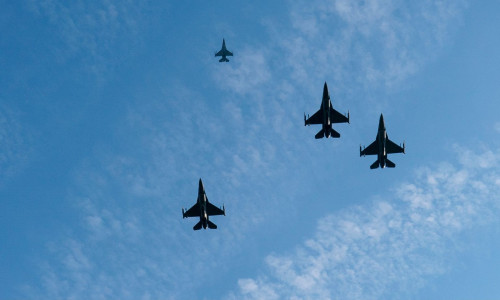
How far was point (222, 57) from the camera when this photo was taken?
4547 inches

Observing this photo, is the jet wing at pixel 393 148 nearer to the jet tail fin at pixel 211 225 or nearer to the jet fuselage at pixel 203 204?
the jet tail fin at pixel 211 225

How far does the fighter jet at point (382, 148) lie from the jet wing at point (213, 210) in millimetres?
22463

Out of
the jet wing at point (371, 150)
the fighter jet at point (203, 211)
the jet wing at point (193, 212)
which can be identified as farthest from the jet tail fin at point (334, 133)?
the jet wing at point (193, 212)

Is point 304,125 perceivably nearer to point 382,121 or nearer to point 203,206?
point 382,121

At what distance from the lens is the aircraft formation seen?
76.4 meters

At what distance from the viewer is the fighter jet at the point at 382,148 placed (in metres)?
77.5

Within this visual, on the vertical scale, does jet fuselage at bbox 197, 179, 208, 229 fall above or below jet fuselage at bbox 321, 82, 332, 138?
below

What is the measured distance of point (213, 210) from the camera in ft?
260

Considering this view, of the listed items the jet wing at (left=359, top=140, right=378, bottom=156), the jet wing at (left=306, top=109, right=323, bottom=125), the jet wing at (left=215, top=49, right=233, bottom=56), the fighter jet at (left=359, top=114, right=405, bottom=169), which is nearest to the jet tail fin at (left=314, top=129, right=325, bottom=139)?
the jet wing at (left=306, top=109, right=323, bottom=125)

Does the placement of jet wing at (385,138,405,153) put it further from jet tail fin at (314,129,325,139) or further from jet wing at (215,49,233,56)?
jet wing at (215,49,233,56)

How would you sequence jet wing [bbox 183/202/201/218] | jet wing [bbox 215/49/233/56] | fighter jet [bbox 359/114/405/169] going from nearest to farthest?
fighter jet [bbox 359/114/405/169]
jet wing [bbox 183/202/201/218]
jet wing [bbox 215/49/233/56]

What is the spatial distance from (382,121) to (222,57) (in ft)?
157

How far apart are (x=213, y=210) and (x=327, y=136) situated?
19.8m

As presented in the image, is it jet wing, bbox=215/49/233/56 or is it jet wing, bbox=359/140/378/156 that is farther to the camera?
jet wing, bbox=215/49/233/56
